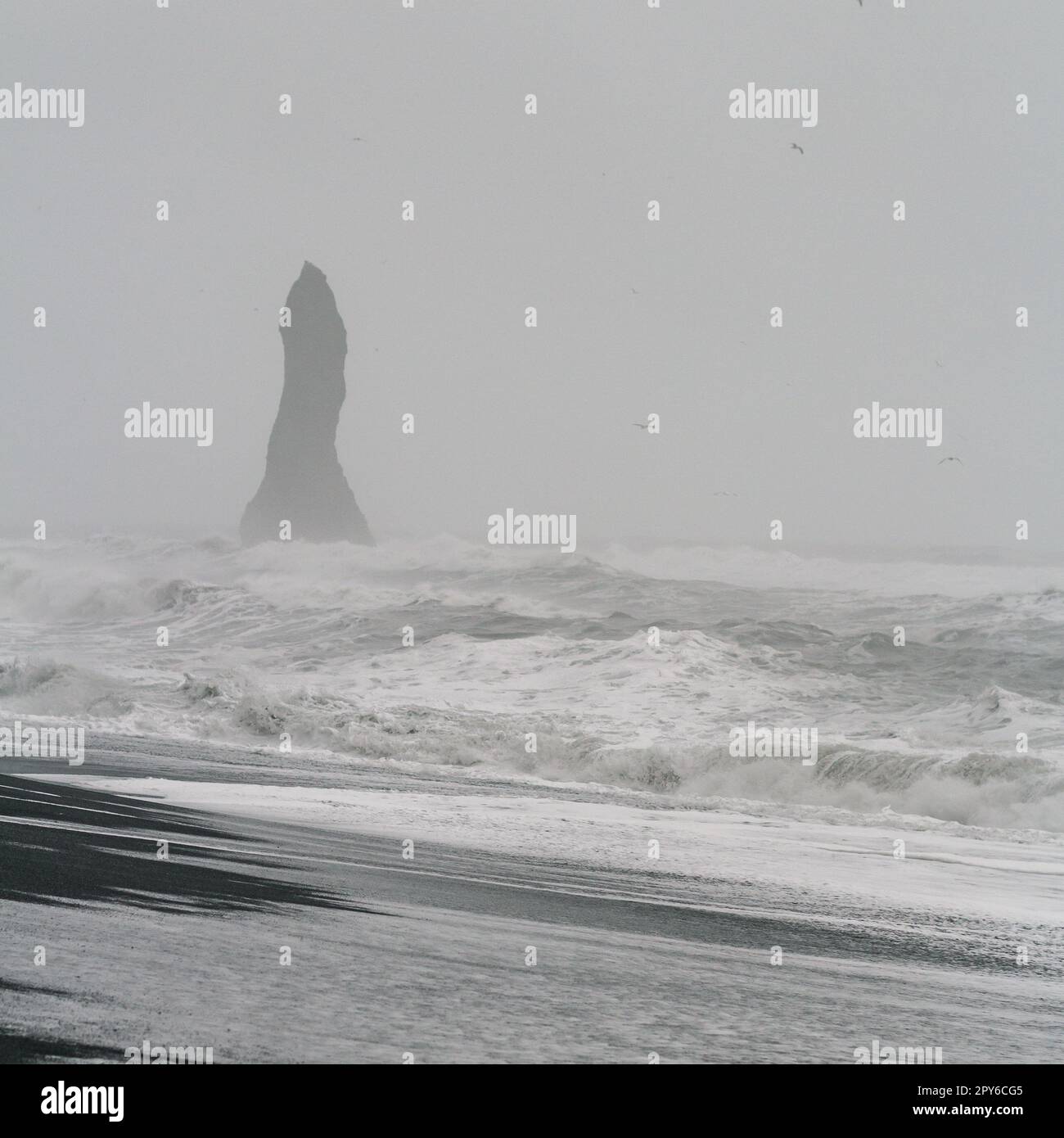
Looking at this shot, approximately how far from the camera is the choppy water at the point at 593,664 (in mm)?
19797

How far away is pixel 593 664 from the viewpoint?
96.8ft

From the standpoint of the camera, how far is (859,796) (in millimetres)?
17922

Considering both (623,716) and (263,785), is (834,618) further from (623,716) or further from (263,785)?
(263,785)

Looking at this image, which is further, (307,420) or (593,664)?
(307,420)

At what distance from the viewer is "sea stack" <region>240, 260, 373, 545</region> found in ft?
282

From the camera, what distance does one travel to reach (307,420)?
296 ft

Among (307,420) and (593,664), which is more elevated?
(307,420)

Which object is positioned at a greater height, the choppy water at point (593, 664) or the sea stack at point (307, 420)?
the sea stack at point (307, 420)

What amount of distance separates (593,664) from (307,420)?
215ft

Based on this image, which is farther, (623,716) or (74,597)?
(74,597)

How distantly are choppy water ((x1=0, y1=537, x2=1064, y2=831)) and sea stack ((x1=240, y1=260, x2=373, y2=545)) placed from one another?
112 feet

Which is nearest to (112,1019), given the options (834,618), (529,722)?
(529,722)

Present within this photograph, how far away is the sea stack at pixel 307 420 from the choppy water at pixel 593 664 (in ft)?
112

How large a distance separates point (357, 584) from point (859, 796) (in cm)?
2962
